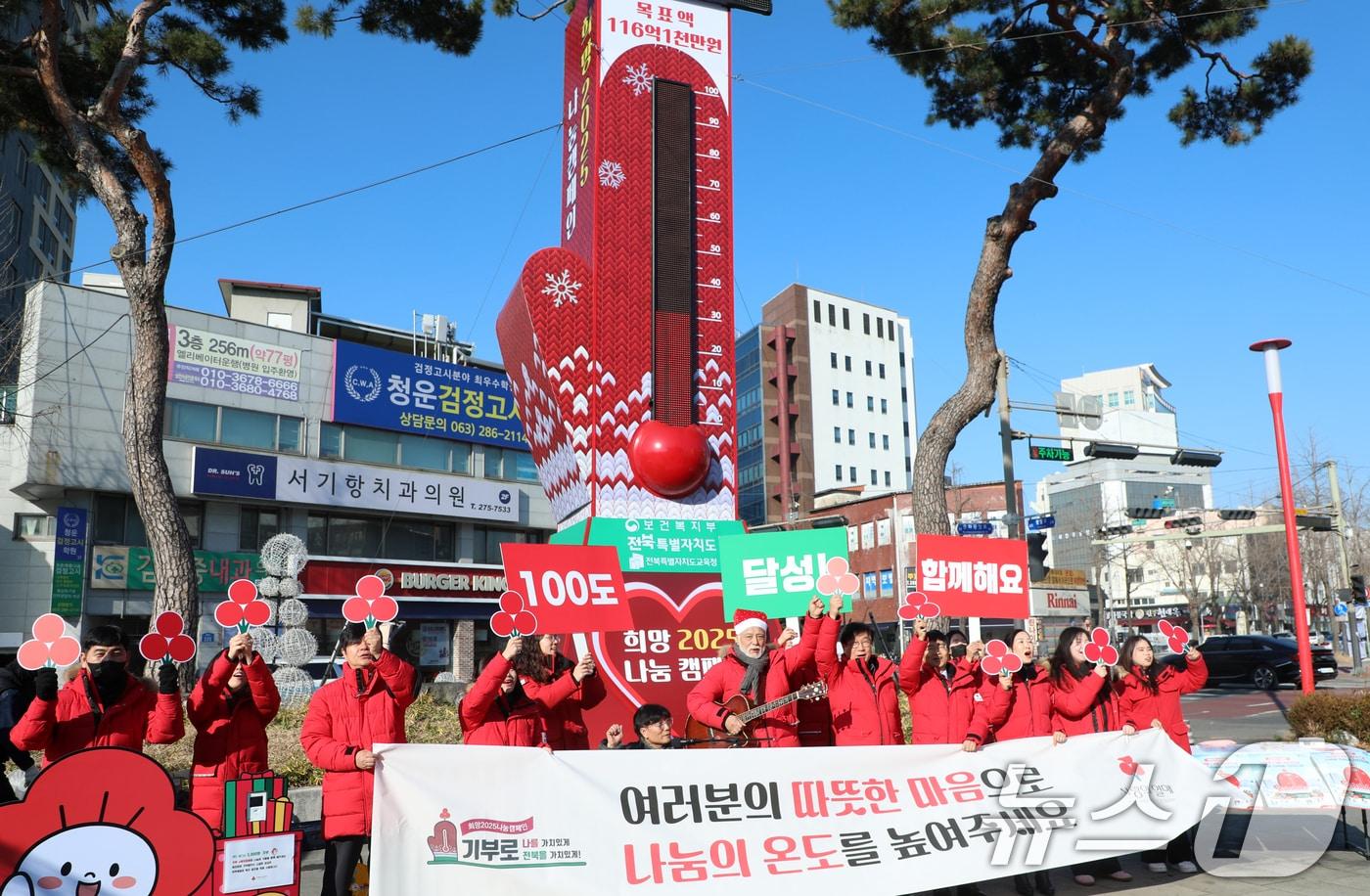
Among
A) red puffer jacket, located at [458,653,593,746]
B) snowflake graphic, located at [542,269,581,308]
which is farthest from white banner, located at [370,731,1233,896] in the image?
snowflake graphic, located at [542,269,581,308]

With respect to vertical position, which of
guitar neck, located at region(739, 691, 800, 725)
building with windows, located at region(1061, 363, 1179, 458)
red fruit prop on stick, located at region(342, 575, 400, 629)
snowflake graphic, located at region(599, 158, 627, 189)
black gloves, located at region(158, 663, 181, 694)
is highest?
building with windows, located at region(1061, 363, 1179, 458)

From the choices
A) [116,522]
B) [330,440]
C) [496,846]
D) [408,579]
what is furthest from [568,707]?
[330,440]

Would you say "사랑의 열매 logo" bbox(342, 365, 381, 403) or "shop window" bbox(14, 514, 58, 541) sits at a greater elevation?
"사랑의 열매 logo" bbox(342, 365, 381, 403)

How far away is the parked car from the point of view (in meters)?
24.6

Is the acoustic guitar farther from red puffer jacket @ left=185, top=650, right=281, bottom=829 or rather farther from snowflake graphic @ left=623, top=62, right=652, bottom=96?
snowflake graphic @ left=623, top=62, right=652, bottom=96

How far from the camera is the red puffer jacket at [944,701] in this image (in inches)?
258

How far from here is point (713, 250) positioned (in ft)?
43.3

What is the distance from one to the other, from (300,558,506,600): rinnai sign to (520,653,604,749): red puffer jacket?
19.9m

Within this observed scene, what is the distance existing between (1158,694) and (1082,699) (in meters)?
0.80

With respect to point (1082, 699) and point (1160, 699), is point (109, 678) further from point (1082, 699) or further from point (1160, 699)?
point (1160, 699)

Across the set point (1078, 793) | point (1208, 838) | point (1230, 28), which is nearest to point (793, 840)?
point (1078, 793)

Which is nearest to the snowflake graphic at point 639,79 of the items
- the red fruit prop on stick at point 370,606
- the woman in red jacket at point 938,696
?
the woman in red jacket at point 938,696

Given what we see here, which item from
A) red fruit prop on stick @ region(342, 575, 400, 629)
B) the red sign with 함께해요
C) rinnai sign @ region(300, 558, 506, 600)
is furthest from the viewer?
rinnai sign @ region(300, 558, 506, 600)

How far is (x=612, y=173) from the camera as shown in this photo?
12.8m
